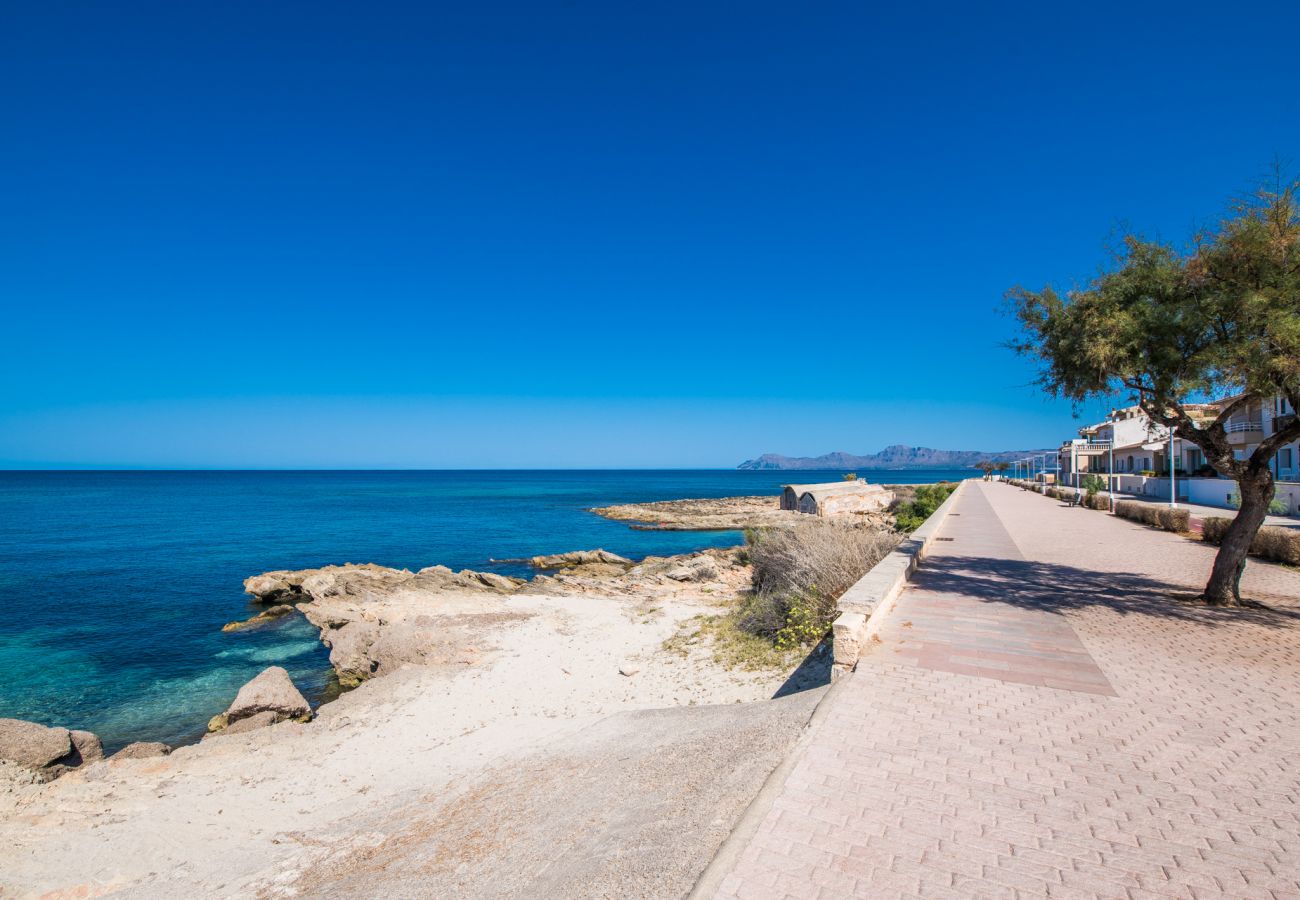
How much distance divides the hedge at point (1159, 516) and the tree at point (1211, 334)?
11.3m

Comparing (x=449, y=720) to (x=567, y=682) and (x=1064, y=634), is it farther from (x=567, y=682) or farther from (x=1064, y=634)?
(x=1064, y=634)

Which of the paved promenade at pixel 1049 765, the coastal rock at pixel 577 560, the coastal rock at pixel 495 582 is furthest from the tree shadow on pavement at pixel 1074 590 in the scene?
the coastal rock at pixel 577 560

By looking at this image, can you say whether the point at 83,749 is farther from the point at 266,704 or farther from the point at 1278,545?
the point at 1278,545

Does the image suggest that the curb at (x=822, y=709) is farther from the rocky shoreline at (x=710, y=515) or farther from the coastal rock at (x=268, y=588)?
the rocky shoreline at (x=710, y=515)

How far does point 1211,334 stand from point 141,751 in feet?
52.9

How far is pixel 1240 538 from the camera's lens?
924cm

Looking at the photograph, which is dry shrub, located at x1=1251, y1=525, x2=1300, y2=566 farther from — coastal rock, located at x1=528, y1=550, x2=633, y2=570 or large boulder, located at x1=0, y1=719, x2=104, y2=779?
large boulder, located at x1=0, y1=719, x2=104, y2=779

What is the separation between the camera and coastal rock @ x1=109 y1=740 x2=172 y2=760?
9.02 meters

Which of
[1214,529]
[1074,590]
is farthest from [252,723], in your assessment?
[1214,529]

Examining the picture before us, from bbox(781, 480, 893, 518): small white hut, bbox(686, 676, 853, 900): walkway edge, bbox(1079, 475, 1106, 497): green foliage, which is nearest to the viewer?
bbox(686, 676, 853, 900): walkway edge

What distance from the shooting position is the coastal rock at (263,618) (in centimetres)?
1734

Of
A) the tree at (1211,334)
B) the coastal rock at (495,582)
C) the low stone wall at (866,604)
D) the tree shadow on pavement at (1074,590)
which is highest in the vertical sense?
the tree at (1211,334)

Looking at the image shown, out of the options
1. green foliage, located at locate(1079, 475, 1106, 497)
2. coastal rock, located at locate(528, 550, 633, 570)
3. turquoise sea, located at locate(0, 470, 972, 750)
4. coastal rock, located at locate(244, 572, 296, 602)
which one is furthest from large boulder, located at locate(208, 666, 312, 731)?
green foliage, located at locate(1079, 475, 1106, 497)

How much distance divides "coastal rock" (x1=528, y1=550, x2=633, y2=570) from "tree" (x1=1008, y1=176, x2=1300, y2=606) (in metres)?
19.8
